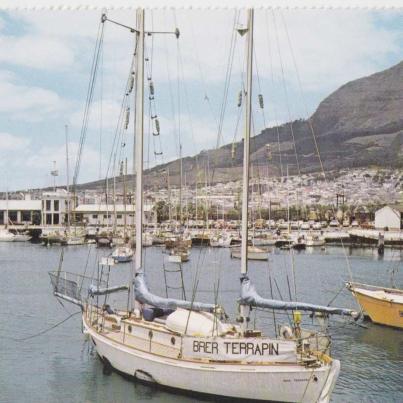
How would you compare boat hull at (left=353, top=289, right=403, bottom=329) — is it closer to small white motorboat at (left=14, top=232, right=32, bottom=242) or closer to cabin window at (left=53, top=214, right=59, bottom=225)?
small white motorboat at (left=14, top=232, right=32, bottom=242)

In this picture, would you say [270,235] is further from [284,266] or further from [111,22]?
[111,22]

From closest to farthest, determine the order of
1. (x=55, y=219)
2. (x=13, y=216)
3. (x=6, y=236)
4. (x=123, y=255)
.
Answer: (x=123, y=255) → (x=6, y=236) → (x=55, y=219) → (x=13, y=216)

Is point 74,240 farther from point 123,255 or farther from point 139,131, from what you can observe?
point 139,131

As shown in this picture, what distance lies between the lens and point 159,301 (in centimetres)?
1683

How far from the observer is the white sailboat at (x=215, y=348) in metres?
14.0

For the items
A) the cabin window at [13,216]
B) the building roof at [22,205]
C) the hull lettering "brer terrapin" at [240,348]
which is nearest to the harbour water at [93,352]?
the hull lettering "brer terrapin" at [240,348]

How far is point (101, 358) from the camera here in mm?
18062

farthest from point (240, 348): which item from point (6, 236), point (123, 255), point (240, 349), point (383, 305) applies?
point (6, 236)

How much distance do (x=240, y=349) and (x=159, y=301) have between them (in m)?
3.13

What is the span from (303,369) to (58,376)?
7307 mm

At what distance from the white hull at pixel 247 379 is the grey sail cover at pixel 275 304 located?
1.12 m

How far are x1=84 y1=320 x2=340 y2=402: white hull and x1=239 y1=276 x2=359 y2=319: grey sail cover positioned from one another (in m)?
1.12

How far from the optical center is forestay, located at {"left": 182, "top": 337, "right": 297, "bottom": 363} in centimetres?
1415

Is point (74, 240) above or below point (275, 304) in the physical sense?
below
